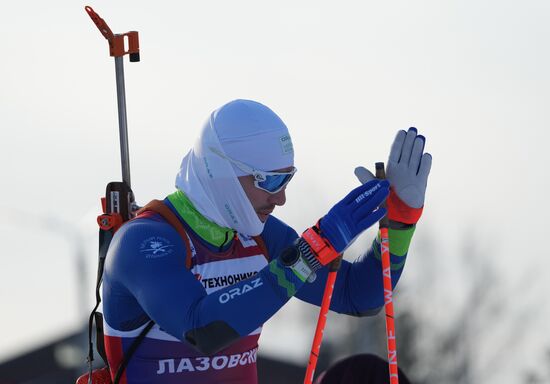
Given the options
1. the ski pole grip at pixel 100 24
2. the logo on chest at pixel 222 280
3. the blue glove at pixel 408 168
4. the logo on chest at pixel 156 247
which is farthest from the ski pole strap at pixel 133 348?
the ski pole grip at pixel 100 24

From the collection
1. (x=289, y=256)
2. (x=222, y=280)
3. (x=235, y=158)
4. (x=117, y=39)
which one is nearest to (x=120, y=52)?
(x=117, y=39)

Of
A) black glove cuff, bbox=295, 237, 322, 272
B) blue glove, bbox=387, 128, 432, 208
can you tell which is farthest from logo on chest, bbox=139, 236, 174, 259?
blue glove, bbox=387, 128, 432, 208

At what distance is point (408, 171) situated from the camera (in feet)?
17.6

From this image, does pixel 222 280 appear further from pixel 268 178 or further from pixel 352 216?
pixel 352 216

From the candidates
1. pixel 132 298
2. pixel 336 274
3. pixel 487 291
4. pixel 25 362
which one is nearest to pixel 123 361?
pixel 132 298

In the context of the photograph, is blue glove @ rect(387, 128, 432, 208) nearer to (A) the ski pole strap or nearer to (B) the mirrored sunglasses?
(B) the mirrored sunglasses

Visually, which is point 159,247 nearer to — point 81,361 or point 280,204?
point 280,204

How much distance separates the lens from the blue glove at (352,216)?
4820 mm

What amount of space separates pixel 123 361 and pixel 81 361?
10919 mm

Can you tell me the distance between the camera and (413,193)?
5391 millimetres

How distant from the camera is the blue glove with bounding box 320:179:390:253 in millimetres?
4820

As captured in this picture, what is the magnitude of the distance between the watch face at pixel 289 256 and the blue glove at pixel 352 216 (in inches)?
5.5

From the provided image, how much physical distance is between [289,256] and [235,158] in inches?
22.9

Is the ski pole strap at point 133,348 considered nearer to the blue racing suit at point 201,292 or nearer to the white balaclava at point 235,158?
the blue racing suit at point 201,292
